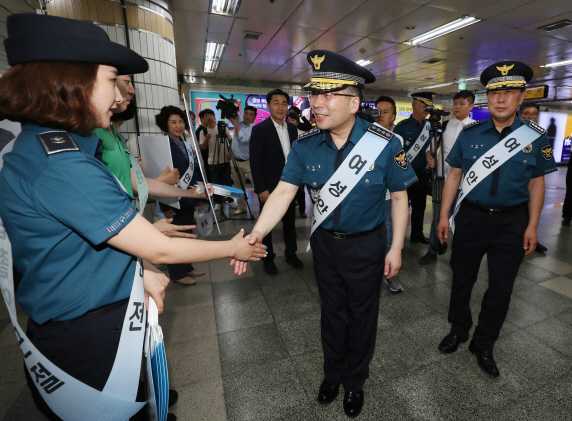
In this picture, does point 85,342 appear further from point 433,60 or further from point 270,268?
point 433,60

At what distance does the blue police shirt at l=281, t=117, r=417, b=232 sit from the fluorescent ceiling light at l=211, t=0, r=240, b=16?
4.63m

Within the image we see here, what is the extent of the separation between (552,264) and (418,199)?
61.0 inches

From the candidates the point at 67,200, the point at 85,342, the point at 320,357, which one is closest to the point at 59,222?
the point at 67,200

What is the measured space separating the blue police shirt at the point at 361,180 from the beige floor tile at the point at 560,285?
2.43 metres

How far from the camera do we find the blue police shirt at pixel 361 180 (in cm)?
142

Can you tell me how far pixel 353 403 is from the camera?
62.1 inches

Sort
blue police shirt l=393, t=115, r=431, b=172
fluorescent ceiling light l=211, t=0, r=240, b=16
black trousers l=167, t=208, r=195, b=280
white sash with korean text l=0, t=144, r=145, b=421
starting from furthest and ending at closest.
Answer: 1. fluorescent ceiling light l=211, t=0, r=240, b=16
2. blue police shirt l=393, t=115, r=431, b=172
3. black trousers l=167, t=208, r=195, b=280
4. white sash with korean text l=0, t=144, r=145, b=421

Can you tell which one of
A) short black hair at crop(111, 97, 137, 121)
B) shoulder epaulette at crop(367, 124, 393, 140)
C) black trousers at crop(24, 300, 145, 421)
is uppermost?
short black hair at crop(111, 97, 137, 121)

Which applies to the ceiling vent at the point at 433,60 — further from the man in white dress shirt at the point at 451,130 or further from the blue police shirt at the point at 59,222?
the blue police shirt at the point at 59,222

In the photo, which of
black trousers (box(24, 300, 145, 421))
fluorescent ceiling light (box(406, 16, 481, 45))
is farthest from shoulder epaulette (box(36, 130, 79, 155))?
fluorescent ceiling light (box(406, 16, 481, 45))

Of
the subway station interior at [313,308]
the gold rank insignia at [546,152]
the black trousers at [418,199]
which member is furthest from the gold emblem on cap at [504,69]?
the black trousers at [418,199]

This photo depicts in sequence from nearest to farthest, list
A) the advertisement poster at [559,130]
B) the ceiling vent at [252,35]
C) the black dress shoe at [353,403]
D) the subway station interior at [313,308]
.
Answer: the black dress shoe at [353,403] < the subway station interior at [313,308] < the ceiling vent at [252,35] < the advertisement poster at [559,130]

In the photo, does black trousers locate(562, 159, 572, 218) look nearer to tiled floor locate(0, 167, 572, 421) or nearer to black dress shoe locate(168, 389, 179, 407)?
tiled floor locate(0, 167, 572, 421)

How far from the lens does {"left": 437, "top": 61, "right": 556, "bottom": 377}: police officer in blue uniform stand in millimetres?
1734
